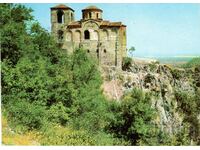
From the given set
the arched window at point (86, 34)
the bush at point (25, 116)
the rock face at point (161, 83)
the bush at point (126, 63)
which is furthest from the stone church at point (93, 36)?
the bush at point (25, 116)

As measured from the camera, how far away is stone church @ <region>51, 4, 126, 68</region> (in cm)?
1405

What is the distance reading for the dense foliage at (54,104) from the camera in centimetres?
801

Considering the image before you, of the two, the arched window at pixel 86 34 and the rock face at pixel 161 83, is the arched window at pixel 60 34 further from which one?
the rock face at pixel 161 83

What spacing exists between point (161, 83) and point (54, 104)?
7161 millimetres

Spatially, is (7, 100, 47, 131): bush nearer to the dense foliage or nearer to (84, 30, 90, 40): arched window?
the dense foliage

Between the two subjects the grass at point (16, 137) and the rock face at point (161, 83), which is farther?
the rock face at point (161, 83)

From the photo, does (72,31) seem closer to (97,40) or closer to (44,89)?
(97,40)

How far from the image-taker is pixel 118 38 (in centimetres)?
1453

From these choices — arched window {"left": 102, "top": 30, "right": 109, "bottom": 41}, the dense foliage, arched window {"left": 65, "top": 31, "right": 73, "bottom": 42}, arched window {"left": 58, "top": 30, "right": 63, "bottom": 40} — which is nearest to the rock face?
arched window {"left": 102, "top": 30, "right": 109, "bottom": 41}

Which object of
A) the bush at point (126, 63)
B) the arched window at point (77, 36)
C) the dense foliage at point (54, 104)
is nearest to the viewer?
the dense foliage at point (54, 104)

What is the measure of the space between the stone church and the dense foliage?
3.20m

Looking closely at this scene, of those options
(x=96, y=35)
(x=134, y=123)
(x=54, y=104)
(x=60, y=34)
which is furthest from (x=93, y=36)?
(x=134, y=123)

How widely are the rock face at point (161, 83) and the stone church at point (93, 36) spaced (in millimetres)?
556

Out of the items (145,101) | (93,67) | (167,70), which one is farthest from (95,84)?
(167,70)
